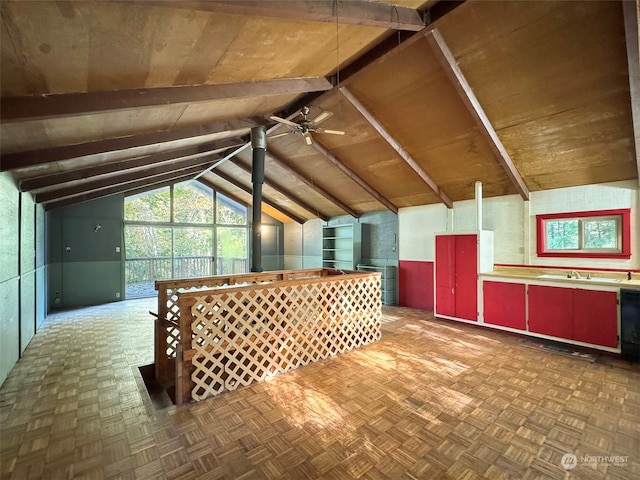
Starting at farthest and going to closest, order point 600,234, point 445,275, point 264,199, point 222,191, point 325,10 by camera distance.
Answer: point 264,199, point 222,191, point 445,275, point 600,234, point 325,10

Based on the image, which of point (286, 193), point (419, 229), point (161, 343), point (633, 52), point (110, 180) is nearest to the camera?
point (633, 52)

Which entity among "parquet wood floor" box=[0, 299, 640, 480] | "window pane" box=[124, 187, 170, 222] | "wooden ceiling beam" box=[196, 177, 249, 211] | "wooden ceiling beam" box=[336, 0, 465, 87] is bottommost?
"parquet wood floor" box=[0, 299, 640, 480]

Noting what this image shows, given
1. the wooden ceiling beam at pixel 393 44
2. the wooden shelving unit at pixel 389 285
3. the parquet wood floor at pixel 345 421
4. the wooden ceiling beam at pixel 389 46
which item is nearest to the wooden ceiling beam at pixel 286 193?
the wooden shelving unit at pixel 389 285

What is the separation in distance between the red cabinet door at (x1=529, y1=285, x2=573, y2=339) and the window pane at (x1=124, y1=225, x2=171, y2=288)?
895cm

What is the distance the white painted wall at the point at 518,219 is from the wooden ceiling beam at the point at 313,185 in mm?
1573

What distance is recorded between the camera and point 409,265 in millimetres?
7055

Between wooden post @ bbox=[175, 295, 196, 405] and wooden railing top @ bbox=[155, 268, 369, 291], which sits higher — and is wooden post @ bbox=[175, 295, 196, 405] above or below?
below

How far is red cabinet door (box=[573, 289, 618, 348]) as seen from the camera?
12.3 feet

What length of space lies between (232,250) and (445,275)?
7085mm

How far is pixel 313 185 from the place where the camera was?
24.7 feet

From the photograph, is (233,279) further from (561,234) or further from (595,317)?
(561,234)

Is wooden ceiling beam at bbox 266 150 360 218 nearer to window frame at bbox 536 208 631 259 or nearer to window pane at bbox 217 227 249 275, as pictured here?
window pane at bbox 217 227 249 275

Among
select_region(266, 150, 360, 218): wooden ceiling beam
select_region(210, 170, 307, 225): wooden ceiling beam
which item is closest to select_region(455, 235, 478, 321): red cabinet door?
select_region(266, 150, 360, 218): wooden ceiling beam

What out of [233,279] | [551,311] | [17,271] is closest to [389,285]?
[551,311]
